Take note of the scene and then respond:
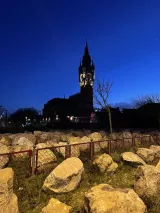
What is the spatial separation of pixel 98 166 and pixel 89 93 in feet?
287

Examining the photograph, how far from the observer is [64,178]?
21.2ft

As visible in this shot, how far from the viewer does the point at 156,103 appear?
1272 inches

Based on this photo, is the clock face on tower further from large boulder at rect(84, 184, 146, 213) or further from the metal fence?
large boulder at rect(84, 184, 146, 213)

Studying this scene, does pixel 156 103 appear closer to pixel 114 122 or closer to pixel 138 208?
pixel 114 122

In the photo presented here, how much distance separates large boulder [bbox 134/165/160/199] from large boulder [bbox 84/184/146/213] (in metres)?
1.42

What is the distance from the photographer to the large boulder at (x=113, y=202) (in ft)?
16.0

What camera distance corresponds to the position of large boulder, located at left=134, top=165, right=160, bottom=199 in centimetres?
643

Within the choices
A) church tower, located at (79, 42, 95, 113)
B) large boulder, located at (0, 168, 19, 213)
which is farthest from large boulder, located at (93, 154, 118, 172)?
church tower, located at (79, 42, 95, 113)

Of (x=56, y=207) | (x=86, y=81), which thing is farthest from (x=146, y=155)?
(x=86, y=81)

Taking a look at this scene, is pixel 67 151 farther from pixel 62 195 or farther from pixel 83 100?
Answer: pixel 83 100

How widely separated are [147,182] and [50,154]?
3.78 meters

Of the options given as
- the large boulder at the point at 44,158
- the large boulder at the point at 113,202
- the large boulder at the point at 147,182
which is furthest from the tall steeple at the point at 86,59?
the large boulder at the point at 113,202

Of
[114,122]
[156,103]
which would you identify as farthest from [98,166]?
[114,122]

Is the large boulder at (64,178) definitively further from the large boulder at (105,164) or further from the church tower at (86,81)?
the church tower at (86,81)
